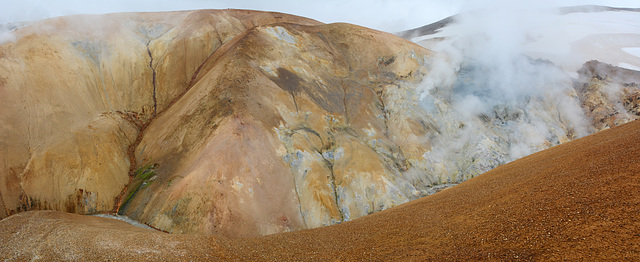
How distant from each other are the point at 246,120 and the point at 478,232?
2347cm

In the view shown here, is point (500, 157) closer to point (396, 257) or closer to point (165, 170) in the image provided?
point (396, 257)

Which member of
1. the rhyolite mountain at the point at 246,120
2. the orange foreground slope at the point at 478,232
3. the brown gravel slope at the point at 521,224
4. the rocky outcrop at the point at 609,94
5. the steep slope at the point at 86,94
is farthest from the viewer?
the rocky outcrop at the point at 609,94

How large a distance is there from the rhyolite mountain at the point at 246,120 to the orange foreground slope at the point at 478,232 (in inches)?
444

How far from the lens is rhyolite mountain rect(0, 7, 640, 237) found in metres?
25.6

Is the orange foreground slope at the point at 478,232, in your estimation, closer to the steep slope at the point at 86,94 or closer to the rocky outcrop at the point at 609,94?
the steep slope at the point at 86,94

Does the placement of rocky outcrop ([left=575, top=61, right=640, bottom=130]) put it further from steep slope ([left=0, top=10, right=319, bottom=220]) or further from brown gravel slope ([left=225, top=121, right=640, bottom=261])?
steep slope ([left=0, top=10, right=319, bottom=220])

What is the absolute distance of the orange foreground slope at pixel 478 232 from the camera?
7.40 metres

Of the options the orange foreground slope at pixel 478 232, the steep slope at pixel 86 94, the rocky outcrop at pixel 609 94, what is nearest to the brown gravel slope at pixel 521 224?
the orange foreground slope at pixel 478 232

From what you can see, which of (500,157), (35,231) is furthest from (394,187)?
(35,231)

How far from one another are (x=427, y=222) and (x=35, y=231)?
17.7 metres

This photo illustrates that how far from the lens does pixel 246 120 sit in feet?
95.1

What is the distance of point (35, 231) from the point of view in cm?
1353

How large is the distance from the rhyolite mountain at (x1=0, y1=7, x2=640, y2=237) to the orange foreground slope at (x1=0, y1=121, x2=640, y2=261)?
444 inches

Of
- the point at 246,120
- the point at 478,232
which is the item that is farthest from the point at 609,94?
the point at 246,120
